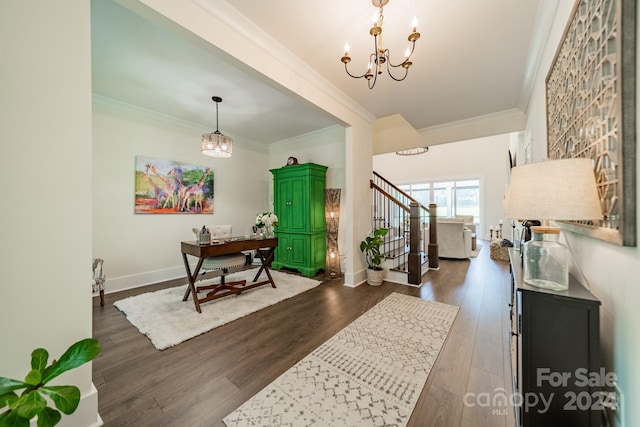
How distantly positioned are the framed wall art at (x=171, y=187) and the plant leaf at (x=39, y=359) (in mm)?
3252

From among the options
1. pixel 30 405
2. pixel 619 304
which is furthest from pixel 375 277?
pixel 30 405

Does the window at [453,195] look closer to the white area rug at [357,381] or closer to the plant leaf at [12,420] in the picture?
the white area rug at [357,381]

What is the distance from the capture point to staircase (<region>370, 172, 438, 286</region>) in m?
3.50

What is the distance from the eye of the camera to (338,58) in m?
2.43

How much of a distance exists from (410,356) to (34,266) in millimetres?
2383

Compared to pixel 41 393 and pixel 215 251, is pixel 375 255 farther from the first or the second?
pixel 41 393

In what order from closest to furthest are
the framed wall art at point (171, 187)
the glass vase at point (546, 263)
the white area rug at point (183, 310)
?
the glass vase at point (546, 263), the white area rug at point (183, 310), the framed wall art at point (171, 187)

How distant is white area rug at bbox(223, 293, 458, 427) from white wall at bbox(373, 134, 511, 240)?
23.5 feet

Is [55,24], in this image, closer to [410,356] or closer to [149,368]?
[149,368]

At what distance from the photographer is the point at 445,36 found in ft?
6.95

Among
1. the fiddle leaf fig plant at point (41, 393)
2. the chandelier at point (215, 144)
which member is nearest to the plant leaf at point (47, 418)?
the fiddle leaf fig plant at point (41, 393)

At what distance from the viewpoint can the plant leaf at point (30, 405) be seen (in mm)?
704

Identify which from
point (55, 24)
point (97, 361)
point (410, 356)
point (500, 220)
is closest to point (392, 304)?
point (410, 356)

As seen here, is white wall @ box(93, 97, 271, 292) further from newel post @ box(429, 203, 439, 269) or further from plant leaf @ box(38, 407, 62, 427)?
newel post @ box(429, 203, 439, 269)
